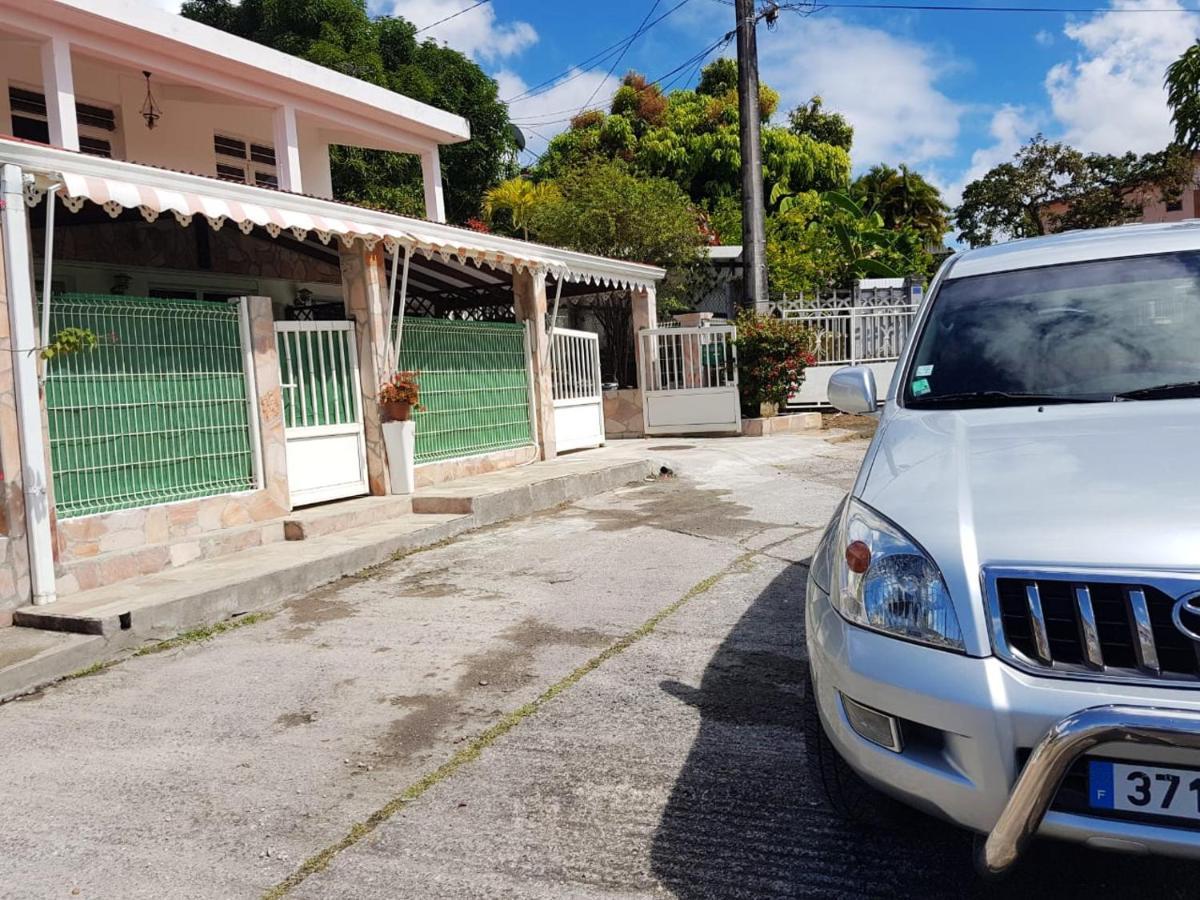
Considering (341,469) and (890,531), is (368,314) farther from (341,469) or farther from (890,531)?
(890,531)

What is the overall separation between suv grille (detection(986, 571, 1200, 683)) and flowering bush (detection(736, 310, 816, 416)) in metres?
13.8

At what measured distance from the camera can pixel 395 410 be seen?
9.35m

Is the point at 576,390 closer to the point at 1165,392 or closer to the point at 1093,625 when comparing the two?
the point at 1165,392

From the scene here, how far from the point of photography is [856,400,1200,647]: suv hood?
2107mm

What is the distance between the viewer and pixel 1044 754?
1953mm

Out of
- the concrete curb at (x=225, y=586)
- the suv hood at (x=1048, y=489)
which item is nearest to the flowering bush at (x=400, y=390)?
the concrete curb at (x=225, y=586)

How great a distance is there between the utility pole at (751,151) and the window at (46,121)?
9507mm

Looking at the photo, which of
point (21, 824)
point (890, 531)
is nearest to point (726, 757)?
point (890, 531)

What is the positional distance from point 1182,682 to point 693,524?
6.30 meters

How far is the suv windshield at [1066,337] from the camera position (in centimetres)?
311

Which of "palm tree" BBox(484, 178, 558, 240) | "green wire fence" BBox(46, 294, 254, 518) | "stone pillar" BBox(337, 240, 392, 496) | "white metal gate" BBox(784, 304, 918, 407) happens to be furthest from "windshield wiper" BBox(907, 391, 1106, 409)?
"palm tree" BBox(484, 178, 558, 240)

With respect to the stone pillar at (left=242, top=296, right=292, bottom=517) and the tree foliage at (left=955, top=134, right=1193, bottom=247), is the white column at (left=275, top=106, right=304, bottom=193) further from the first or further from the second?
the tree foliage at (left=955, top=134, right=1193, bottom=247)

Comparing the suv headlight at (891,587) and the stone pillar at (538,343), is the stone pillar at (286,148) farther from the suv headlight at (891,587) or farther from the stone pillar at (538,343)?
the suv headlight at (891,587)

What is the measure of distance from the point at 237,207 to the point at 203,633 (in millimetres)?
3344
